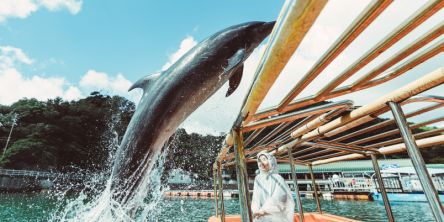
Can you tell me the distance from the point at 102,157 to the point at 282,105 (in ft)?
210

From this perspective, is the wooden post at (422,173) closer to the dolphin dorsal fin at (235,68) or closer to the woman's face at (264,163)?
the woman's face at (264,163)

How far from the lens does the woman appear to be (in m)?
3.11

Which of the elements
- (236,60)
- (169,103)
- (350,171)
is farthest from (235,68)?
(350,171)

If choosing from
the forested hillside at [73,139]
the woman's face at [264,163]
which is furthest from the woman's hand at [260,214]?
the forested hillside at [73,139]

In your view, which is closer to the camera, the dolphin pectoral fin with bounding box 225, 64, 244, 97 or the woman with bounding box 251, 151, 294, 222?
the woman with bounding box 251, 151, 294, 222

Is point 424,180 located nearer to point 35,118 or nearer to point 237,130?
point 237,130

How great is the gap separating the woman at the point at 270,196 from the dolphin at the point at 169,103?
137 centimetres

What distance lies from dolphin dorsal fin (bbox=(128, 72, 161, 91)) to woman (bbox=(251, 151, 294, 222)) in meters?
2.26

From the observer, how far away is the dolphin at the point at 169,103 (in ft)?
12.3

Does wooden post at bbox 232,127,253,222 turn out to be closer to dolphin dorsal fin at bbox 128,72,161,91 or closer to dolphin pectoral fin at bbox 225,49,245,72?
dolphin pectoral fin at bbox 225,49,245,72

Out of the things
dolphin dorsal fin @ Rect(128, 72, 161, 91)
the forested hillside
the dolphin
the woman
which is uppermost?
the forested hillside

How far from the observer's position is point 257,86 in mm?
1193

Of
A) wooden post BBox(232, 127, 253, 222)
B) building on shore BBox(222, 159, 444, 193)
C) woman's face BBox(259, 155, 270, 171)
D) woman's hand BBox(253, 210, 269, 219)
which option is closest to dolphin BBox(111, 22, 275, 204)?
woman's face BBox(259, 155, 270, 171)

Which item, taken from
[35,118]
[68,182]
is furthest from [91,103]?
[68,182]
